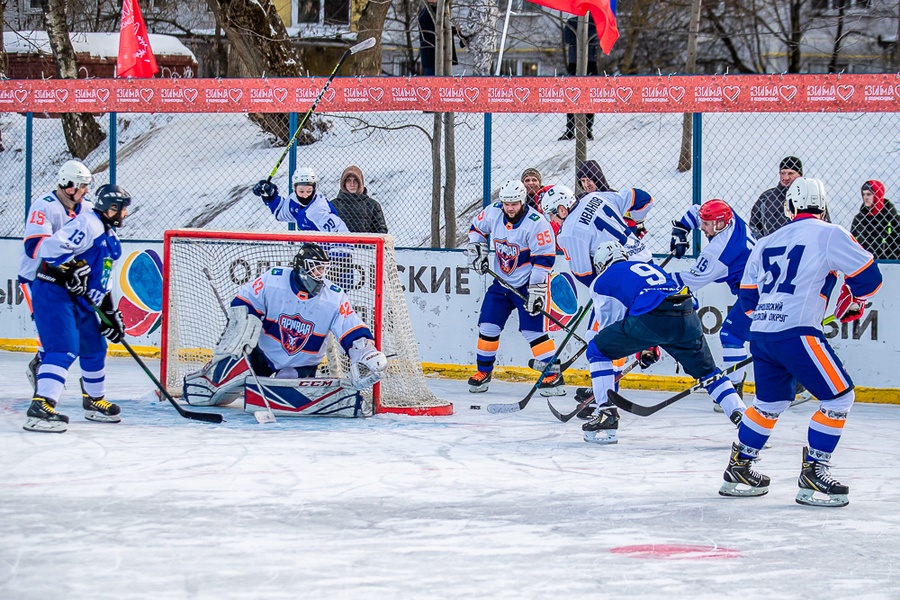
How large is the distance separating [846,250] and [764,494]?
108cm

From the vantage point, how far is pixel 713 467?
19.0 ft

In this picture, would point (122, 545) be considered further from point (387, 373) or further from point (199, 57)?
point (199, 57)

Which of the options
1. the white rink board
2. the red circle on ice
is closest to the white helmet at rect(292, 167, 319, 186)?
the white rink board

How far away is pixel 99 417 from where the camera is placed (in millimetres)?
6676

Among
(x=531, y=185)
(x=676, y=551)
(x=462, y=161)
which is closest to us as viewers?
(x=676, y=551)

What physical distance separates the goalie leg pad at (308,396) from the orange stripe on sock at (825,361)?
280cm

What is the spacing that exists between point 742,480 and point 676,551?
0.96 m

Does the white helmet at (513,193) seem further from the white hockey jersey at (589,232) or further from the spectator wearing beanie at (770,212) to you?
the spectator wearing beanie at (770,212)

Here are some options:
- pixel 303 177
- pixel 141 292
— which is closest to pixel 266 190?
pixel 303 177

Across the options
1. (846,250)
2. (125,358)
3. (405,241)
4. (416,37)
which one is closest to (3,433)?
(125,358)

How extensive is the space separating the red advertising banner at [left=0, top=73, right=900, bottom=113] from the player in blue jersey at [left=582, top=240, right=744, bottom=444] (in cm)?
216

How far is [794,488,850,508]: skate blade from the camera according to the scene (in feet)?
16.2

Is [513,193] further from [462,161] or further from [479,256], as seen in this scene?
[462,161]

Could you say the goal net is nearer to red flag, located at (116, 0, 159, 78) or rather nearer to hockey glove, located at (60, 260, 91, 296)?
hockey glove, located at (60, 260, 91, 296)
